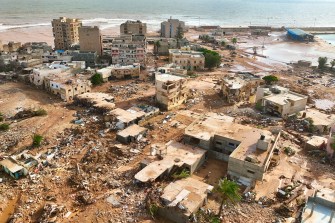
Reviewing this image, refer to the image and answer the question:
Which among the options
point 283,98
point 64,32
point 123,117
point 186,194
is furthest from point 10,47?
point 186,194

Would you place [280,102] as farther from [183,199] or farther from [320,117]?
[183,199]

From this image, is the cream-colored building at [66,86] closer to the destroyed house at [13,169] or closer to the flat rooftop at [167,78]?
the flat rooftop at [167,78]

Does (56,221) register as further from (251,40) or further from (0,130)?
(251,40)

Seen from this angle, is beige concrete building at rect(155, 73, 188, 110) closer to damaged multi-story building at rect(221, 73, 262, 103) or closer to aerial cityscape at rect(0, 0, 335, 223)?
aerial cityscape at rect(0, 0, 335, 223)

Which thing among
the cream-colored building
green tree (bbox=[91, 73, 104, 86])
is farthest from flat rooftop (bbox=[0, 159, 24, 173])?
green tree (bbox=[91, 73, 104, 86])

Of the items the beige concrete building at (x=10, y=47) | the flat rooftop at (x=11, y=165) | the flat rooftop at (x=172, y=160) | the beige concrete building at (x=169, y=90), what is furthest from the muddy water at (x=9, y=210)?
the beige concrete building at (x=10, y=47)

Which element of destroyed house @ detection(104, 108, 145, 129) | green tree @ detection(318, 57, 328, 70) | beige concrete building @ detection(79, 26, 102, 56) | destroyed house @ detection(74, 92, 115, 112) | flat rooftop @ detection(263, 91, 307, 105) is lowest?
A: destroyed house @ detection(104, 108, 145, 129)

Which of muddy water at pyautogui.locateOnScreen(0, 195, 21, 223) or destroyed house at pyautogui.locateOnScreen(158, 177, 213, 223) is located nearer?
destroyed house at pyautogui.locateOnScreen(158, 177, 213, 223)
